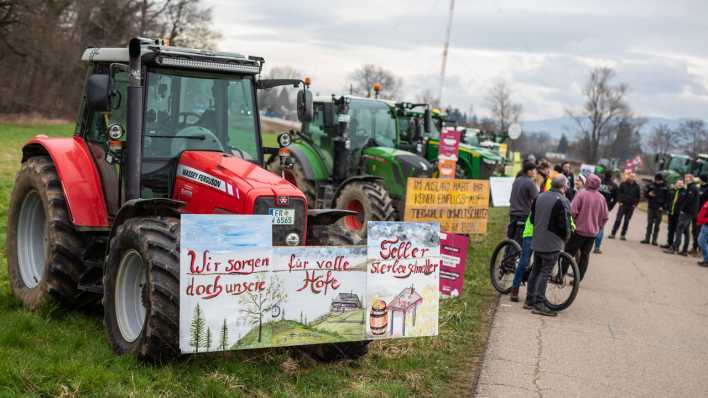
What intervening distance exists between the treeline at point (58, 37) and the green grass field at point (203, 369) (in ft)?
112

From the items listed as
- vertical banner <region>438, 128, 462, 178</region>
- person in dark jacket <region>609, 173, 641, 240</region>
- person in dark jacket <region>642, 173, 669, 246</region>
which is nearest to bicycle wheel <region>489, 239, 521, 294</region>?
vertical banner <region>438, 128, 462, 178</region>

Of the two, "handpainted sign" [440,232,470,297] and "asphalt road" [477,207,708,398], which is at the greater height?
"handpainted sign" [440,232,470,297]

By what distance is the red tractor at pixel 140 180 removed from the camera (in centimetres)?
633

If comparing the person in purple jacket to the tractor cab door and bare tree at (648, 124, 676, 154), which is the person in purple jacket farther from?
bare tree at (648, 124, 676, 154)

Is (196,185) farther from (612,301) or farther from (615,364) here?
(612,301)

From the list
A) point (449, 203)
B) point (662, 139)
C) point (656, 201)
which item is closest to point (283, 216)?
point (449, 203)

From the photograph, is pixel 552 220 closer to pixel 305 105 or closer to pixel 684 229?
pixel 305 105

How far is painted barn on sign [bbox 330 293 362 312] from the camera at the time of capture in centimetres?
637

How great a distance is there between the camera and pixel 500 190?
17.4 metres

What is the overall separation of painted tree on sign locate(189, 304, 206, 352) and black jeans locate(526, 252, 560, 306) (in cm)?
567

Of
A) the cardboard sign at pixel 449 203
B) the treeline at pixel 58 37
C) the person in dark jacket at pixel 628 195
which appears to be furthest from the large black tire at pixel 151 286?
the treeline at pixel 58 37

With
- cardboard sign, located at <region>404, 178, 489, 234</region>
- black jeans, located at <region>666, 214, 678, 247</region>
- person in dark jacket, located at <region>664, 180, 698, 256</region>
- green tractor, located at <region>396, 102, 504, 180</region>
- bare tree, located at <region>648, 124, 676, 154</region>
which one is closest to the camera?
cardboard sign, located at <region>404, 178, 489, 234</region>

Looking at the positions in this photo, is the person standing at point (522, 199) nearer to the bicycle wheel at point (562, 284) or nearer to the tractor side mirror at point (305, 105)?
the bicycle wheel at point (562, 284)

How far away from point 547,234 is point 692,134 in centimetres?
8825
